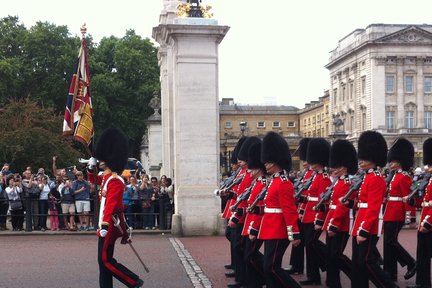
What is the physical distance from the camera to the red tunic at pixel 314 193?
412 inches

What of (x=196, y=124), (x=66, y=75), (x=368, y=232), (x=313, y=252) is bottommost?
Result: (x=313, y=252)

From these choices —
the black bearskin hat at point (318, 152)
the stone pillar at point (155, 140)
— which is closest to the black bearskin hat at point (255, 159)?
the black bearskin hat at point (318, 152)

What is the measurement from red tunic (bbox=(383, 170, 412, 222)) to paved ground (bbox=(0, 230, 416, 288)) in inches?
41.0

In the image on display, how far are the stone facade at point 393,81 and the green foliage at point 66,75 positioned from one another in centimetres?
3624

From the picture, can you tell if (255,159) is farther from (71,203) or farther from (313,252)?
(71,203)

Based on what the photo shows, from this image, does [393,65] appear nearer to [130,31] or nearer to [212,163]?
[130,31]

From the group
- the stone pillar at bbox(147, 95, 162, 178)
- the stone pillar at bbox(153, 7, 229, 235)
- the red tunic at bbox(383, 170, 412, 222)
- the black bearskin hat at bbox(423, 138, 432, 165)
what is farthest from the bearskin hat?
the stone pillar at bbox(147, 95, 162, 178)

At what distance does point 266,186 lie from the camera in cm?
890

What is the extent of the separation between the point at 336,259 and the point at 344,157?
128 cm

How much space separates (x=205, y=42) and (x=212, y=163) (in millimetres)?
2579

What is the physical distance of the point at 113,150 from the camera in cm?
945

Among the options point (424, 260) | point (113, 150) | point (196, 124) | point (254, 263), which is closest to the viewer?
point (254, 263)

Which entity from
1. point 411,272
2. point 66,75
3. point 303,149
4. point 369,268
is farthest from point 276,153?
point 66,75

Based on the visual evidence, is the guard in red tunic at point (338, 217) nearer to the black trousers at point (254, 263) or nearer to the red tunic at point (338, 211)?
the red tunic at point (338, 211)
